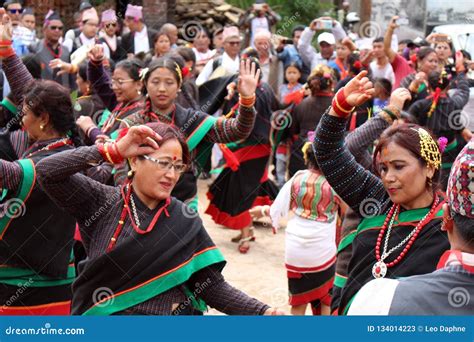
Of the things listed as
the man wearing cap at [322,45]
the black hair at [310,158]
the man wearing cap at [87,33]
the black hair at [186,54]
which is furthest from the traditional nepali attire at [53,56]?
the black hair at [310,158]

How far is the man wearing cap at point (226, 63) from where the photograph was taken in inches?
372

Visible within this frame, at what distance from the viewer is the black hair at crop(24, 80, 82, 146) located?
4129 mm

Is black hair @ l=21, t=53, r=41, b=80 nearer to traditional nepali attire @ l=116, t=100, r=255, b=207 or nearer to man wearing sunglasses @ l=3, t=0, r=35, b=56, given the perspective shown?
traditional nepali attire @ l=116, t=100, r=255, b=207

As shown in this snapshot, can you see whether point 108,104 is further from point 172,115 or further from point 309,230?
point 309,230

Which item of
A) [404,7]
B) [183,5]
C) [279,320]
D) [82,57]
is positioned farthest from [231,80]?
[183,5]

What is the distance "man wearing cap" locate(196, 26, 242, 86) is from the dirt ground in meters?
1.64

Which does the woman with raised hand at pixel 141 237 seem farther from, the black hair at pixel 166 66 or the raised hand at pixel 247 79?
the black hair at pixel 166 66

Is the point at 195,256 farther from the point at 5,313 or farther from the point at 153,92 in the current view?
the point at 153,92

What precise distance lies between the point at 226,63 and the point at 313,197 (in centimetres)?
459

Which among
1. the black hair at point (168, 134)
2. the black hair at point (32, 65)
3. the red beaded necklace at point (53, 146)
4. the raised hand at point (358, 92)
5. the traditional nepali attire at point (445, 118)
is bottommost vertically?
the traditional nepali attire at point (445, 118)

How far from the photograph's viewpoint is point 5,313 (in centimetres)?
414

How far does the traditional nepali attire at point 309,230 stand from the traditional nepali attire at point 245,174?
265 centimetres

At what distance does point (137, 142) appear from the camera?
3.22 meters

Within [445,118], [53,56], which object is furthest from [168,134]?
[53,56]
